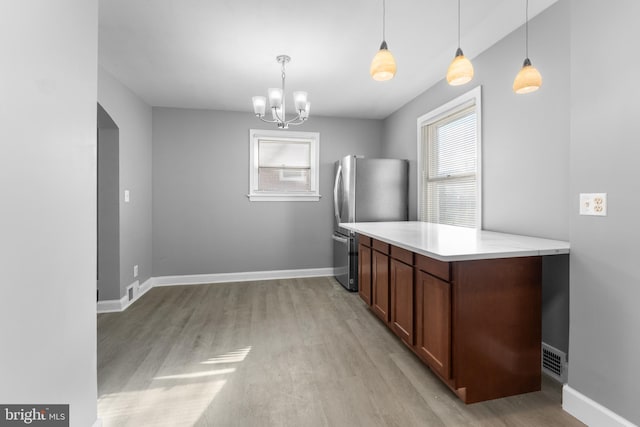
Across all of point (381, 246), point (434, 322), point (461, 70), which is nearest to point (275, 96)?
point (461, 70)

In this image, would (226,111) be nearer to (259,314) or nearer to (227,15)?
(227,15)

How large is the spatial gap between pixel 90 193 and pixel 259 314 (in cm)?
217

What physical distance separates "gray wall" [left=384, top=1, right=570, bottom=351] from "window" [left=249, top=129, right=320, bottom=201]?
2.45 metres

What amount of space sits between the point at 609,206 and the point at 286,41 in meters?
2.52

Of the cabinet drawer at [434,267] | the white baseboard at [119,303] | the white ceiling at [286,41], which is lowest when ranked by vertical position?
the white baseboard at [119,303]

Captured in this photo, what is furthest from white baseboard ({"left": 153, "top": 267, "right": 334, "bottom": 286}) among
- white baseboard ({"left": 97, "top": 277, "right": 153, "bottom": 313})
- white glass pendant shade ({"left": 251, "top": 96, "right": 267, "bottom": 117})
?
white glass pendant shade ({"left": 251, "top": 96, "right": 267, "bottom": 117})

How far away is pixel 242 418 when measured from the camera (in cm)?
164

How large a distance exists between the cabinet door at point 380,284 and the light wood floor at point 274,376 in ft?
0.65

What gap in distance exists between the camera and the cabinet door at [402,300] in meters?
2.20

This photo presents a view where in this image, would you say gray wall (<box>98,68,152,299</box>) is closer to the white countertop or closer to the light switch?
the white countertop

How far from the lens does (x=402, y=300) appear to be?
2.33 meters

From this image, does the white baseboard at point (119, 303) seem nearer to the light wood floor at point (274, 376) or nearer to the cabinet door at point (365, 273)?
the light wood floor at point (274, 376)

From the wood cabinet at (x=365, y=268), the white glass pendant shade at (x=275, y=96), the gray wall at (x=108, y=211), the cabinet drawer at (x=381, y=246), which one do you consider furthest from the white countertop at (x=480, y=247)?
the gray wall at (x=108, y=211)

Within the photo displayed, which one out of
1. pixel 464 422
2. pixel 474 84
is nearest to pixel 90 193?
pixel 464 422
